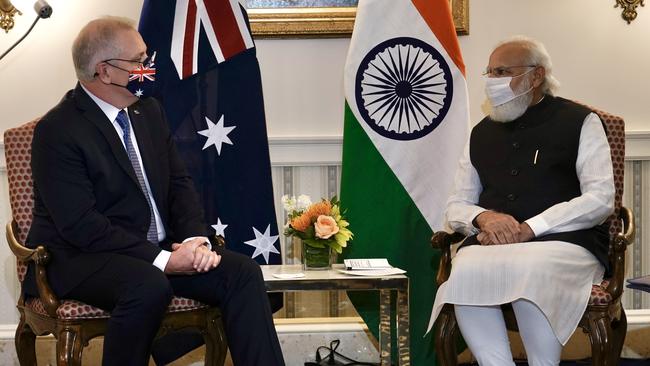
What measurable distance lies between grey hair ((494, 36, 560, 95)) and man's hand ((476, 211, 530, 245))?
0.65m

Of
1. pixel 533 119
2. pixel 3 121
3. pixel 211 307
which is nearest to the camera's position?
pixel 211 307

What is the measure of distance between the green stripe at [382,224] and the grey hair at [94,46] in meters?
1.22

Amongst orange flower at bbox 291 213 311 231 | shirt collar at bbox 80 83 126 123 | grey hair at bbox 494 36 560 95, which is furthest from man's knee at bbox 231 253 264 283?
grey hair at bbox 494 36 560 95

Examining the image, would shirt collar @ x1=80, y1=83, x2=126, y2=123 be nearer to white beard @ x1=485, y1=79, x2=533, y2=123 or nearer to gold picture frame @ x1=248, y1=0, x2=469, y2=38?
gold picture frame @ x1=248, y1=0, x2=469, y2=38

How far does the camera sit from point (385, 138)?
4.05 metres

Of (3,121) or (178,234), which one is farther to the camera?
(3,121)

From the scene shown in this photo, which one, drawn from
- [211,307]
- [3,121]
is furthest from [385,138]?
[3,121]

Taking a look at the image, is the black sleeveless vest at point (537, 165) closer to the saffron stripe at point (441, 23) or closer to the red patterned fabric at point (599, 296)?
the red patterned fabric at point (599, 296)

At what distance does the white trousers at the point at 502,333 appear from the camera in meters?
3.20

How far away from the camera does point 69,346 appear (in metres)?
3.06

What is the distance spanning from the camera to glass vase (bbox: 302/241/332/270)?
3668 mm

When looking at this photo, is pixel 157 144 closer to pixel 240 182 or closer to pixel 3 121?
pixel 240 182

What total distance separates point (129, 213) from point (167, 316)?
1.34 ft

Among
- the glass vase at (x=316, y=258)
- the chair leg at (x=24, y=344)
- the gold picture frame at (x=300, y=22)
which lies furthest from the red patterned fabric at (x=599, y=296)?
the chair leg at (x=24, y=344)
